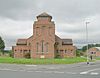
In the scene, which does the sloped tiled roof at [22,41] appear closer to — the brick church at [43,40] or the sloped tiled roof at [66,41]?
the brick church at [43,40]

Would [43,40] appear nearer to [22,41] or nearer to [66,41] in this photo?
[22,41]

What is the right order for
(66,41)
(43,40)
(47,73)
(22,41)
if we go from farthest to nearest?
(66,41) < (22,41) < (43,40) < (47,73)

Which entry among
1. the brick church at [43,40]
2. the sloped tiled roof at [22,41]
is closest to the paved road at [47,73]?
the brick church at [43,40]

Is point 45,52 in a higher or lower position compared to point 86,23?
lower

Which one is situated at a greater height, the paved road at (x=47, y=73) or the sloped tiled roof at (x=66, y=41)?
the sloped tiled roof at (x=66, y=41)

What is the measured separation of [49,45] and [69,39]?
50.8 ft

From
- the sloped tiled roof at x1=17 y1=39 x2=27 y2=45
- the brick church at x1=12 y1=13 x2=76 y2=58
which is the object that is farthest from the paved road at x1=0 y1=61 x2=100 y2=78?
the sloped tiled roof at x1=17 y1=39 x2=27 y2=45

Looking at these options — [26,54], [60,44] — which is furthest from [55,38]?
[26,54]

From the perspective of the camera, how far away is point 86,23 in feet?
194

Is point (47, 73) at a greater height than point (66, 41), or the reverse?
point (66, 41)

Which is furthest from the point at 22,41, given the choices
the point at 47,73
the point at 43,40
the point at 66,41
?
the point at 47,73

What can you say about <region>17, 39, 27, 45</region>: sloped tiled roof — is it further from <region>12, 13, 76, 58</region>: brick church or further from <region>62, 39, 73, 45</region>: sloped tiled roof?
<region>62, 39, 73, 45</region>: sloped tiled roof

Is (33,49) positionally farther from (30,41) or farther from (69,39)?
(69,39)

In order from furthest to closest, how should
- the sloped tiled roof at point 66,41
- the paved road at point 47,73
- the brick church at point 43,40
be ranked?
the sloped tiled roof at point 66,41 → the brick church at point 43,40 → the paved road at point 47,73
